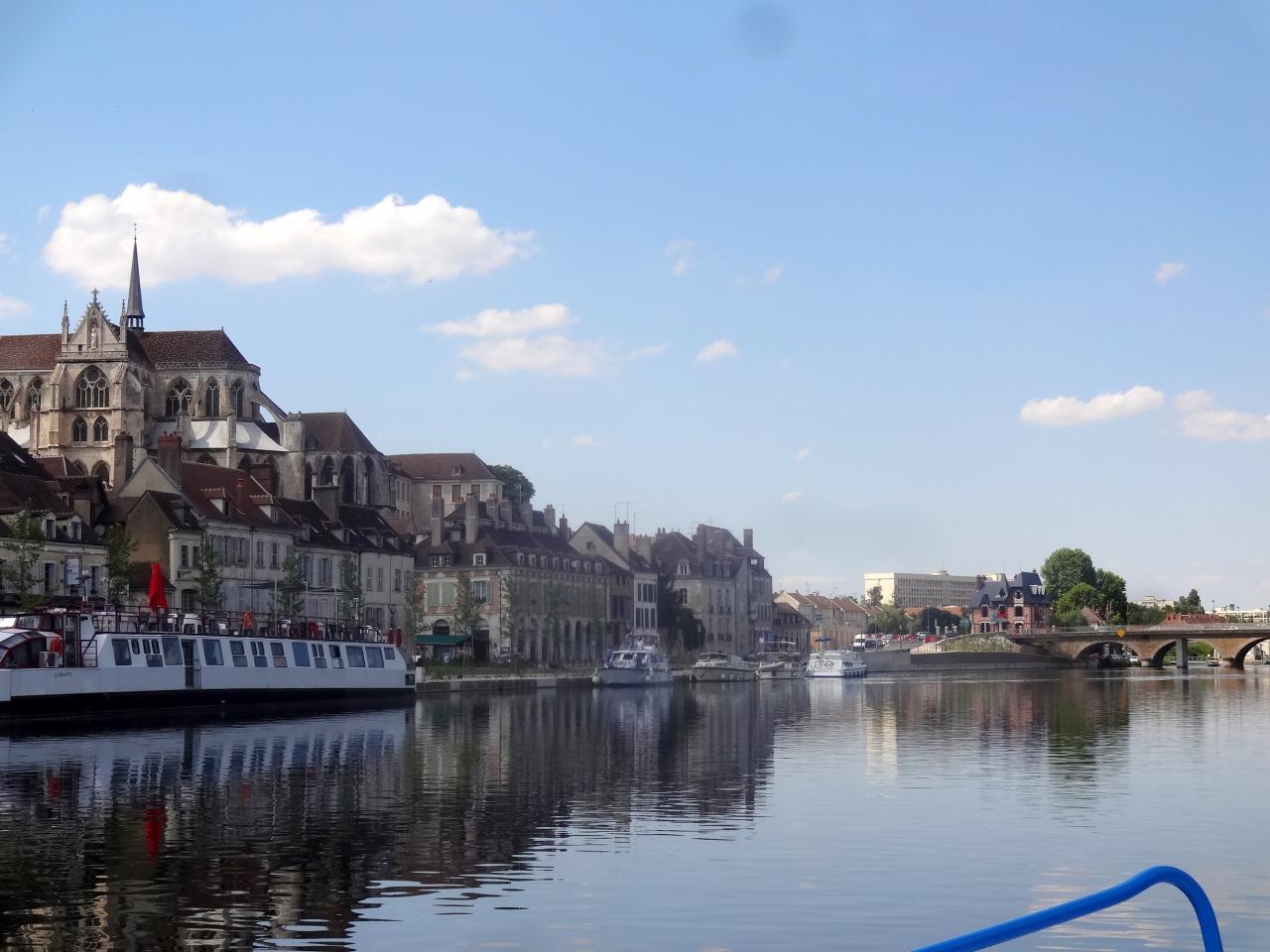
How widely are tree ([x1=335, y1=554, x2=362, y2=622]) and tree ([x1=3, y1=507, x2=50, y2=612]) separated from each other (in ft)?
96.3

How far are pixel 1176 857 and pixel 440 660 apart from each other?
105 meters

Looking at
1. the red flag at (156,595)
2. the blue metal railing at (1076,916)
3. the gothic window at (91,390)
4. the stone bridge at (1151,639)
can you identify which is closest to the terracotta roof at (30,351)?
the gothic window at (91,390)

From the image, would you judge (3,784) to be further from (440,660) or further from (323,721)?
(440,660)

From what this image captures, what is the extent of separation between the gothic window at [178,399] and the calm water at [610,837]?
96.0 metres

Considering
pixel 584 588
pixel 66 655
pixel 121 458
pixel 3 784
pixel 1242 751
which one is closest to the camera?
pixel 3 784

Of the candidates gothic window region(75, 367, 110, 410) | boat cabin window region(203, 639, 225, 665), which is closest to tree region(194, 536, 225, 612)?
boat cabin window region(203, 639, 225, 665)

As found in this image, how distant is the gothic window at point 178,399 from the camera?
6073 inches

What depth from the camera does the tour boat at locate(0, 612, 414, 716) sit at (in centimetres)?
6309

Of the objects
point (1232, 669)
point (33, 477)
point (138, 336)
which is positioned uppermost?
point (138, 336)

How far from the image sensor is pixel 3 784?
134 feet

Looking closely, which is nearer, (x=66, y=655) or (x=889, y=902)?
(x=889, y=902)

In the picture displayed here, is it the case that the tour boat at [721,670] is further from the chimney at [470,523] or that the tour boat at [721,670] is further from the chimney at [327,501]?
the chimney at [327,501]

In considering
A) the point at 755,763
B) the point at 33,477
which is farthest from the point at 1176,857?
the point at 33,477

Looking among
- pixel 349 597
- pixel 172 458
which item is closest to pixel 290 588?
pixel 349 597
